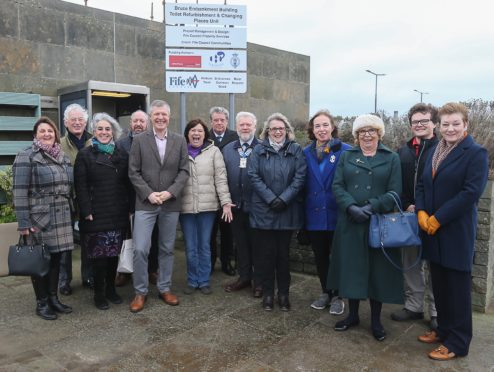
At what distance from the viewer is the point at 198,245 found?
455 cm

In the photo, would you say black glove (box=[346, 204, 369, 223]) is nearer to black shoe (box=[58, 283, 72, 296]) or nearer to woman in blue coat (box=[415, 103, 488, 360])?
woman in blue coat (box=[415, 103, 488, 360])

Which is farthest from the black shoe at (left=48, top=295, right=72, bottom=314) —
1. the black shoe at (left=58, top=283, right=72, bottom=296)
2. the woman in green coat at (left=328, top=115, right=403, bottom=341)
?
the woman in green coat at (left=328, top=115, right=403, bottom=341)

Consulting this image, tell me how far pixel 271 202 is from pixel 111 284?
175 cm

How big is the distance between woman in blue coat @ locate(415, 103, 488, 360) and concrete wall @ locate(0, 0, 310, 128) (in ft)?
18.4

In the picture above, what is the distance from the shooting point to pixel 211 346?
328cm

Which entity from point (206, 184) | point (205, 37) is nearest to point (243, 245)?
point (206, 184)

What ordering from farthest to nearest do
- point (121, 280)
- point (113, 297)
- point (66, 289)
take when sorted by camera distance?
point (121, 280) < point (66, 289) < point (113, 297)

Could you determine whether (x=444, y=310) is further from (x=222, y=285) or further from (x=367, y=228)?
(x=222, y=285)

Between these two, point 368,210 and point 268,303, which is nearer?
point 368,210

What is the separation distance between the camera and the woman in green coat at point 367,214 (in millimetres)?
3391

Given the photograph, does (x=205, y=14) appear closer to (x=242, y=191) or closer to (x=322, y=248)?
(x=242, y=191)

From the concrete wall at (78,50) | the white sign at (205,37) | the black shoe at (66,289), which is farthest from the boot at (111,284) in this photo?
the concrete wall at (78,50)

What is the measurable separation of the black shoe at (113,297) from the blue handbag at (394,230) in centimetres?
240

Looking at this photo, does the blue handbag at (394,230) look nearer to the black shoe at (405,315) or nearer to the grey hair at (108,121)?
the black shoe at (405,315)
